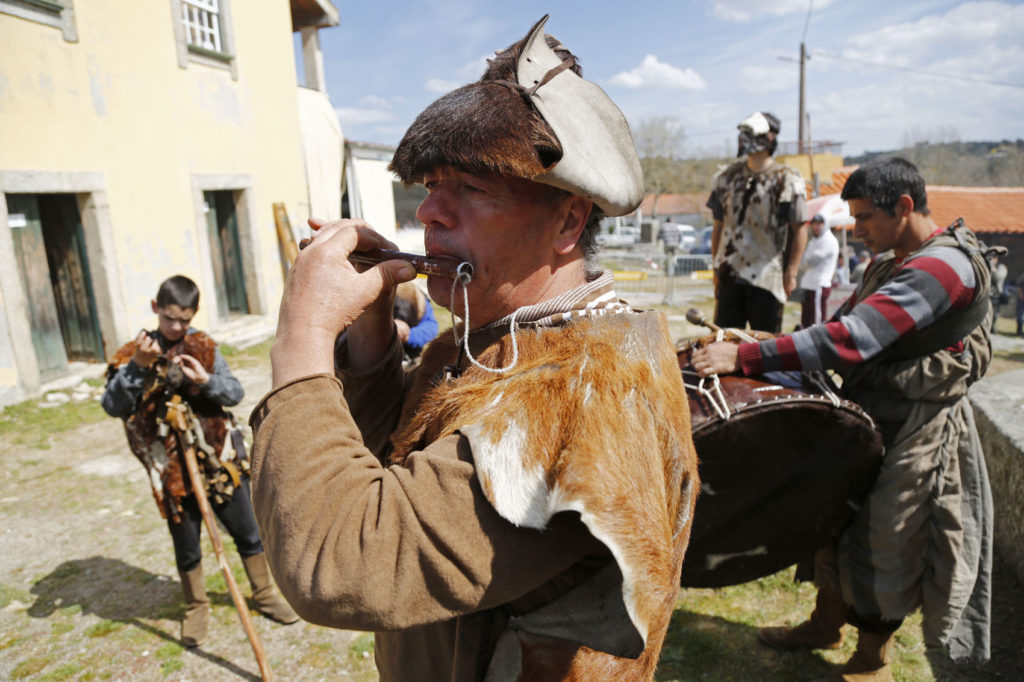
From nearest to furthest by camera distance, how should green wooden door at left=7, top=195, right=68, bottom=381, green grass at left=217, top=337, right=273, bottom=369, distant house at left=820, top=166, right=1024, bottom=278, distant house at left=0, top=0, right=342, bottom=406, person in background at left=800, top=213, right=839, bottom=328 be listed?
1. distant house at left=0, top=0, right=342, bottom=406
2. green wooden door at left=7, top=195, right=68, bottom=381
3. person in background at left=800, top=213, right=839, bottom=328
4. green grass at left=217, top=337, right=273, bottom=369
5. distant house at left=820, top=166, right=1024, bottom=278

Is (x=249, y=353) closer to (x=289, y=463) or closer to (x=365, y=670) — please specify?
(x=365, y=670)

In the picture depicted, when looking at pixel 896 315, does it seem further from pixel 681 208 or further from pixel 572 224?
pixel 681 208

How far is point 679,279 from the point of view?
17625 mm

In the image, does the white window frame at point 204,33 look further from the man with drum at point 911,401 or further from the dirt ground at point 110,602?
the man with drum at point 911,401

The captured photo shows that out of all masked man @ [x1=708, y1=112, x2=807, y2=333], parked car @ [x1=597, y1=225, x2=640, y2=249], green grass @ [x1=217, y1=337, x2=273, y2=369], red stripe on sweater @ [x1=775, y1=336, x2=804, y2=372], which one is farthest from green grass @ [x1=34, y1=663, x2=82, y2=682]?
parked car @ [x1=597, y1=225, x2=640, y2=249]

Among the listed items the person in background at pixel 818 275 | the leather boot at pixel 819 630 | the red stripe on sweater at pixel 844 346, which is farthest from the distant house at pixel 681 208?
the red stripe on sweater at pixel 844 346

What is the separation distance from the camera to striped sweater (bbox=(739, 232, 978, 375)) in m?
2.37

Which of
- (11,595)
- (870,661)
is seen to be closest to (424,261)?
(870,661)

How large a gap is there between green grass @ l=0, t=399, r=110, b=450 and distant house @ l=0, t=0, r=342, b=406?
259 millimetres

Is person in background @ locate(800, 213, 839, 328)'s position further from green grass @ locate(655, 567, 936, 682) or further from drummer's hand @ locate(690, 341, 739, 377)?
drummer's hand @ locate(690, 341, 739, 377)

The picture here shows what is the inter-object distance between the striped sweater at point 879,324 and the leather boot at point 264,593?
9.91 ft

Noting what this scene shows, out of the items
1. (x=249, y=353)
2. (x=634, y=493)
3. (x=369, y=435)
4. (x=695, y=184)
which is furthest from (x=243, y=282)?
(x=695, y=184)

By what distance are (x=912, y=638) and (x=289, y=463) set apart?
3.66 m

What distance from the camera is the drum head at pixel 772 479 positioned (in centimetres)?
214
